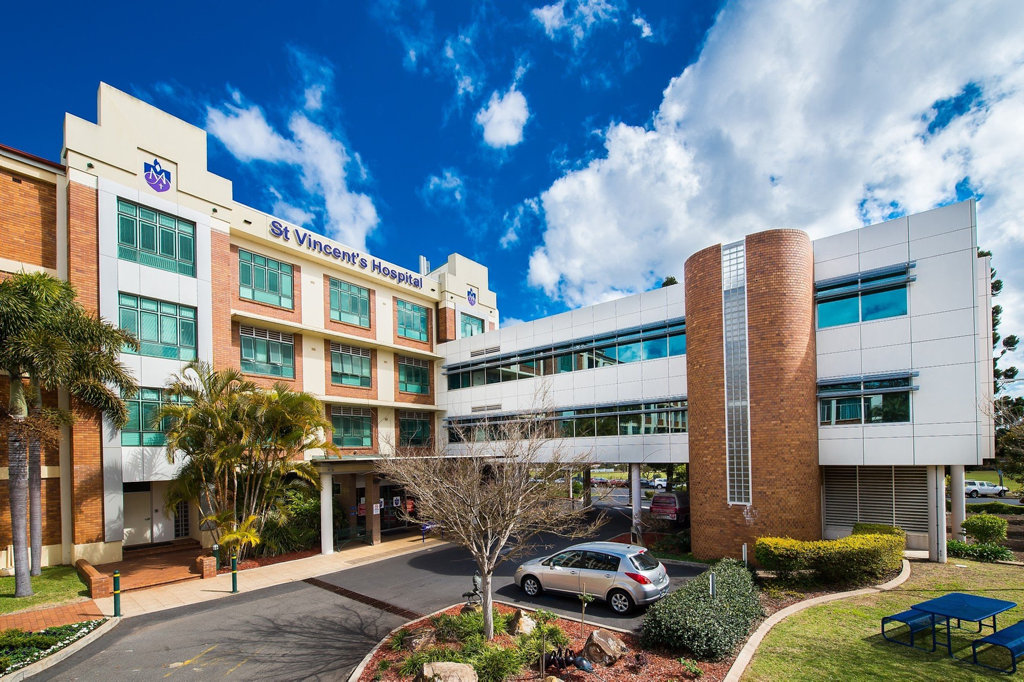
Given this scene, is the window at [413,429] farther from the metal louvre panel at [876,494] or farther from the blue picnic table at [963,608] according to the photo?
the blue picnic table at [963,608]

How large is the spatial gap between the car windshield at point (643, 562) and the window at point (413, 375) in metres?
19.5

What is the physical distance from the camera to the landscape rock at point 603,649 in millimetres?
8375

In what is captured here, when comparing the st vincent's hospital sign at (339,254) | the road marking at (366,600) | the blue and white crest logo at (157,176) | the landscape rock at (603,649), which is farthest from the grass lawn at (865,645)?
the blue and white crest logo at (157,176)

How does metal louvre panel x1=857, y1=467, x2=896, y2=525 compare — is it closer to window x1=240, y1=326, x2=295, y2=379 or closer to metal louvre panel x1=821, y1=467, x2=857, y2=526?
metal louvre panel x1=821, y1=467, x2=857, y2=526

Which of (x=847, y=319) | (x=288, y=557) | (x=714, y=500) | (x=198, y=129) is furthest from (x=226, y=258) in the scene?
(x=847, y=319)

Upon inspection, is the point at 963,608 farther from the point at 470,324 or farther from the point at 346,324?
the point at 470,324

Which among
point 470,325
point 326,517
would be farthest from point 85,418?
point 470,325

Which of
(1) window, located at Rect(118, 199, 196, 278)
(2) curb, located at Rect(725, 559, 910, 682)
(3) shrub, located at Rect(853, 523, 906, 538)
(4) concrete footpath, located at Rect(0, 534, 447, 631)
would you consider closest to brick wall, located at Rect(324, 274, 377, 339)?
(1) window, located at Rect(118, 199, 196, 278)

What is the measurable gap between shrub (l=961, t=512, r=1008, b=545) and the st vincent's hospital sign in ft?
85.9

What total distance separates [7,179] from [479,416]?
21068 millimetres

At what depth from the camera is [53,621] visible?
11617mm

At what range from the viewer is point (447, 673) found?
7586 mm

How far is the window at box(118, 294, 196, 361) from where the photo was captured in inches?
718

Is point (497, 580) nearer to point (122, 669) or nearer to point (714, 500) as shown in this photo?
point (714, 500)
